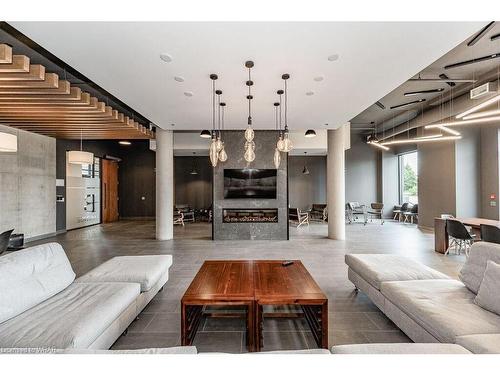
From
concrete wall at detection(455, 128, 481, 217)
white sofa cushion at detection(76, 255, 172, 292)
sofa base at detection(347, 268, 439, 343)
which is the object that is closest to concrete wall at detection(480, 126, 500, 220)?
concrete wall at detection(455, 128, 481, 217)

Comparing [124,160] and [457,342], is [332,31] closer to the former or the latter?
[457,342]

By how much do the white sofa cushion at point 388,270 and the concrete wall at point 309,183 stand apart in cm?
946

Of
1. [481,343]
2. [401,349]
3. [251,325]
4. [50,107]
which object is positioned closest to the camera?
[401,349]

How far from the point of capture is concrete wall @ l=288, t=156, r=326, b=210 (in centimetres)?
1282

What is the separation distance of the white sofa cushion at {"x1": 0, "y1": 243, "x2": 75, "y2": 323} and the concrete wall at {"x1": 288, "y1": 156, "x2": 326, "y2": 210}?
36.2 feet

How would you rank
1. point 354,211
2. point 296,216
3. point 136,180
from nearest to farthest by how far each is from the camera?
point 296,216
point 354,211
point 136,180

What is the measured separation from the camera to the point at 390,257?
335 centimetres

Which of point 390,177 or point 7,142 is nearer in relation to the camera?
point 7,142

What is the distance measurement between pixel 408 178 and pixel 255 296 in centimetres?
1244

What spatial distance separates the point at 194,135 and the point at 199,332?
7.59 m

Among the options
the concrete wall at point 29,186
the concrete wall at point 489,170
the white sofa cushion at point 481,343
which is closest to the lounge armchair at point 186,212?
the concrete wall at point 29,186

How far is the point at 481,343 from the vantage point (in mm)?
1497

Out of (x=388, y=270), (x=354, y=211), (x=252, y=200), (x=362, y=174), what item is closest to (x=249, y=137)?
(x=388, y=270)

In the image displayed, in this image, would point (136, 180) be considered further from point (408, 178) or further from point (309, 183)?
point (408, 178)
